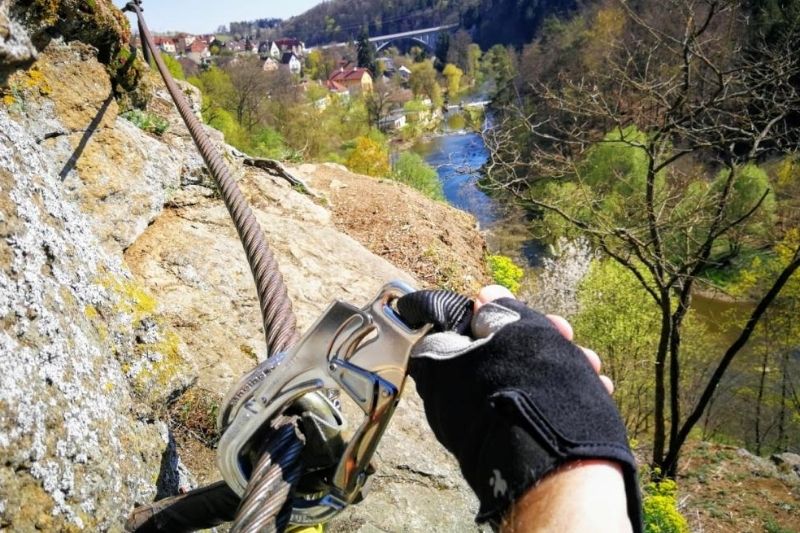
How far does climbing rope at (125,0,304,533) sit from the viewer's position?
996mm

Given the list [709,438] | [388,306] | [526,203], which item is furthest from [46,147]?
[709,438]

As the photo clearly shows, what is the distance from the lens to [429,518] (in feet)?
11.3

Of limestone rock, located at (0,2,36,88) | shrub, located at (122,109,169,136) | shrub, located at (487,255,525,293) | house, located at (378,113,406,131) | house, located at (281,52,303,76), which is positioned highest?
house, located at (281,52,303,76)

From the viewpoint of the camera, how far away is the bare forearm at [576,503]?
3.13ft

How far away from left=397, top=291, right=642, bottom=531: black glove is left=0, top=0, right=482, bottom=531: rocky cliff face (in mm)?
1036

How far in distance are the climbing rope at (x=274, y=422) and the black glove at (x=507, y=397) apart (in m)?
0.32

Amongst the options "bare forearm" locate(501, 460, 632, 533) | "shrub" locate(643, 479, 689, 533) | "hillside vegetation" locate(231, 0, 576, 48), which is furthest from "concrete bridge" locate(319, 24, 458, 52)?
"bare forearm" locate(501, 460, 632, 533)

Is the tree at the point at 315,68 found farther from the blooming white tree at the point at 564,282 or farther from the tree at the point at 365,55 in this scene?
the blooming white tree at the point at 564,282

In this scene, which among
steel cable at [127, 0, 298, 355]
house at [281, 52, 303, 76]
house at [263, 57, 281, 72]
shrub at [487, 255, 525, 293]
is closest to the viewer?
steel cable at [127, 0, 298, 355]

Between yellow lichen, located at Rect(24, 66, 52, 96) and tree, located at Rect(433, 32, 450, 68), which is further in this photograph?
tree, located at Rect(433, 32, 450, 68)

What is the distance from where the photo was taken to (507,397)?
111 cm

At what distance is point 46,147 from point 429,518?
10.4ft

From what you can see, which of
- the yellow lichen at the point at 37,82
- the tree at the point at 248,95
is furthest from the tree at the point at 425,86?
the yellow lichen at the point at 37,82

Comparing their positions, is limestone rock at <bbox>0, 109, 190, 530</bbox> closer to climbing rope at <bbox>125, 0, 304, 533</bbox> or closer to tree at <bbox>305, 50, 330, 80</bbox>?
climbing rope at <bbox>125, 0, 304, 533</bbox>
